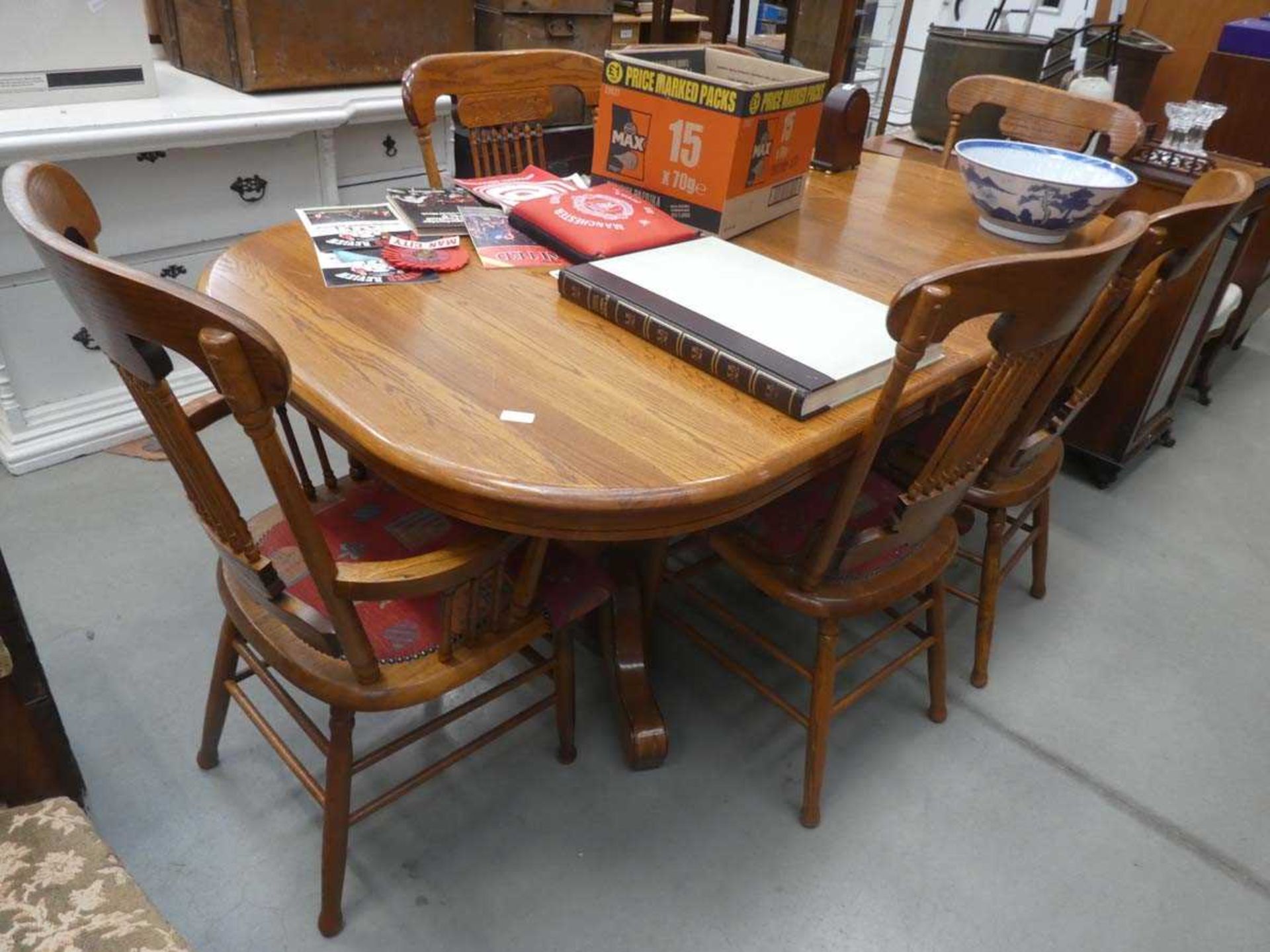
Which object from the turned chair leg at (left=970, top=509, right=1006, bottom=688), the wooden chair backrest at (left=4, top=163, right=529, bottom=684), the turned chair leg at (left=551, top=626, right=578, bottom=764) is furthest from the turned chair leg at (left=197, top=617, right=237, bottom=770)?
the turned chair leg at (left=970, top=509, right=1006, bottom=688)

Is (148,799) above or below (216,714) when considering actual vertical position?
below

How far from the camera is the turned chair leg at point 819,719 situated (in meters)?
1.36

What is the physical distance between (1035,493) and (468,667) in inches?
44.1

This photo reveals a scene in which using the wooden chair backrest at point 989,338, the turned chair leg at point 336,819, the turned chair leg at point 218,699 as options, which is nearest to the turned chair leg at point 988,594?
the wooden chair backrest at point 989,338

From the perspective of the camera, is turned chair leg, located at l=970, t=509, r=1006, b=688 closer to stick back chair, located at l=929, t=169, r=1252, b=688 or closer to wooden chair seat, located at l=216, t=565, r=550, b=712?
stick back chair, located at l=929, t=169, r=1252, b=688

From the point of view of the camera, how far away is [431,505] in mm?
898

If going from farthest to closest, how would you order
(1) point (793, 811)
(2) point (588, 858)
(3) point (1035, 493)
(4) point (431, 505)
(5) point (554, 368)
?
(3) point (1035, 493) → (1) point (793, 811) → (2) point (588, 858) → (5) point (554, 368) → (4) point (431, 505)

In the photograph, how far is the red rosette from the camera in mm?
1259

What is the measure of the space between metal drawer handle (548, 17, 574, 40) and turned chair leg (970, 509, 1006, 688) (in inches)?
71.1

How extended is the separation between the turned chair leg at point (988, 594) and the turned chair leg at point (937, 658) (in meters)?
0.10

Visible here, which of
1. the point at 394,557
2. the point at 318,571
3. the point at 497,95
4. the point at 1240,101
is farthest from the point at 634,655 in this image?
the point at 1240,101

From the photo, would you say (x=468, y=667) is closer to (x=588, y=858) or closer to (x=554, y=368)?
(x=554, y=368)

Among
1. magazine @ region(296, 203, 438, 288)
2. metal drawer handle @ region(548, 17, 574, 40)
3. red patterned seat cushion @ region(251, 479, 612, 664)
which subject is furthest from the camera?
metal drawer handle @ region(548, 17, 574, 40)

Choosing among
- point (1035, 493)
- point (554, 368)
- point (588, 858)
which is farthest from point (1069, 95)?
point (588, 858)
